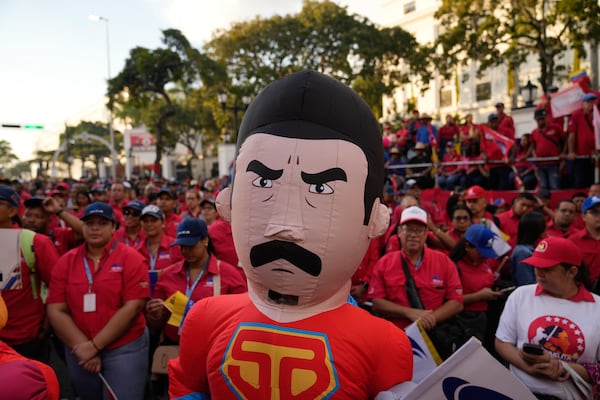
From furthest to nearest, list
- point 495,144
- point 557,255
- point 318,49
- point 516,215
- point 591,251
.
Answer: point 318,49
point 495,144
point 516,215
point 591,251
point 557,255

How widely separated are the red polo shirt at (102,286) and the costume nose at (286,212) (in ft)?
6.95

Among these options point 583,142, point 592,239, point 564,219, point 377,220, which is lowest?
point 592,239

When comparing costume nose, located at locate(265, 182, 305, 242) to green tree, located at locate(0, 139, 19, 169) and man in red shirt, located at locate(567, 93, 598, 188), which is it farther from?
green tree, located at locate(0, 139, 19, 169)

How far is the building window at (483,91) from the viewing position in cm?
3422

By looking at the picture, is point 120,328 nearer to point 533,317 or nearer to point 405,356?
point 405,356

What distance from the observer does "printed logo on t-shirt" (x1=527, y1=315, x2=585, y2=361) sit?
2.73 meters

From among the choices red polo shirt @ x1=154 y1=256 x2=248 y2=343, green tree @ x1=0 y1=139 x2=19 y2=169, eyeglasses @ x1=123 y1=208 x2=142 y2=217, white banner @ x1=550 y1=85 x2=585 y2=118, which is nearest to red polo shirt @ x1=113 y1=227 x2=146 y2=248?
eyeglasses @ x1=123 y1=208 x2=142 y2=217

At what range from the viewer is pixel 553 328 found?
9.23 ft

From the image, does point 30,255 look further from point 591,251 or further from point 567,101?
point 567,101

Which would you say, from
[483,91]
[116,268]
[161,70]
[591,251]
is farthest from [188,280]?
[483,91]

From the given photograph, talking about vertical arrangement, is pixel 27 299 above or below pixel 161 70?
below

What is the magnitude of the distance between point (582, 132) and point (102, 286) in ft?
25.5

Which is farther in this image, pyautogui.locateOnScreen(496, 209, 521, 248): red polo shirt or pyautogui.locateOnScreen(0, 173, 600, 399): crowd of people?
pyautogui.locateOnScreen(496, 209, 521, 248): red polo shirt

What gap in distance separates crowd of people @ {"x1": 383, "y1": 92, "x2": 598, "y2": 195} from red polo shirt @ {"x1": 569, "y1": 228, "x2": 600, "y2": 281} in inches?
147
